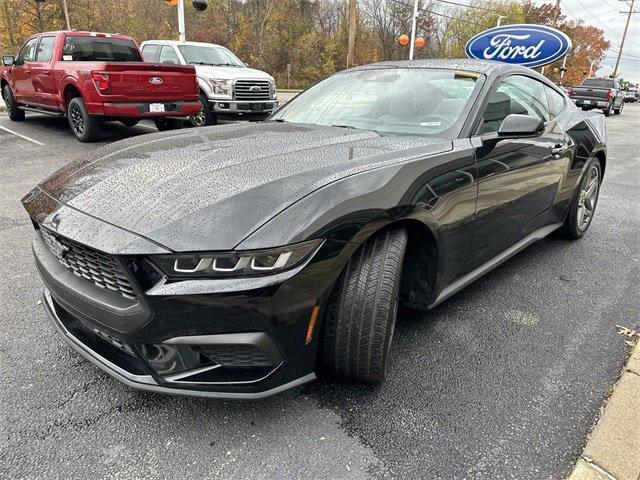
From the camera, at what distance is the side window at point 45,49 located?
8406 millimetres

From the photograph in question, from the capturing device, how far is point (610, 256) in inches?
159

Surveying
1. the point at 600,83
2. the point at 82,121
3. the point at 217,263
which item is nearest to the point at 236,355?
the point at 217,263

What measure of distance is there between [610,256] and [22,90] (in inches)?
415

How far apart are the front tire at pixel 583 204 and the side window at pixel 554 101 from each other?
2.09 ft

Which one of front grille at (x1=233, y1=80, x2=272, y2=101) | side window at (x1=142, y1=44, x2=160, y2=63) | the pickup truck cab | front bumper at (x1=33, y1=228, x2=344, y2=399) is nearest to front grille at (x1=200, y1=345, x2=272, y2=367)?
front bumper at (x1=33, y1=228, x2=344, y2=399)

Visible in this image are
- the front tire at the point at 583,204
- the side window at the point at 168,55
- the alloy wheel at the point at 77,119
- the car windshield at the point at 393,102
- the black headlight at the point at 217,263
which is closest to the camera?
the black headlight at the point at 217,263

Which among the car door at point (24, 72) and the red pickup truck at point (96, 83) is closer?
the red pickup truck at point (96, 83)

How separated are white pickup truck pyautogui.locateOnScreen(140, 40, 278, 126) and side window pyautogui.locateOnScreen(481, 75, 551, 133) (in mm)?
6708

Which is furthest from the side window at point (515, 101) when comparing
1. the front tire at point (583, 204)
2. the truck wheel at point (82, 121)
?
the truck wheel at point (82, 121)

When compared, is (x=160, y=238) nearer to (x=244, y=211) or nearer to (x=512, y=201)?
(x=244, y=211)

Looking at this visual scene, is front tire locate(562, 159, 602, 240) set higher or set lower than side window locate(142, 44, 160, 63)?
lower

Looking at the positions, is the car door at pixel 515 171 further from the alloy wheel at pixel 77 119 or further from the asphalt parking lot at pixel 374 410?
the alloy wheel at pixel 77 119

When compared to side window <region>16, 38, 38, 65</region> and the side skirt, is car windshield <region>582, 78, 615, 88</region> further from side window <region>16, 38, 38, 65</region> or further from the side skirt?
side window <region>16, 38, 38, 65</region>

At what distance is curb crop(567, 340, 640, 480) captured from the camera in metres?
1.75
